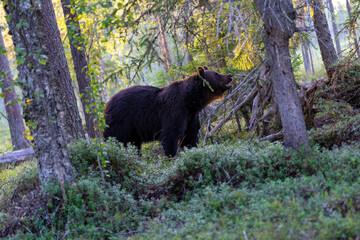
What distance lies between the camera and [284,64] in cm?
571

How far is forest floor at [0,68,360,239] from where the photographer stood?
3.85 meters

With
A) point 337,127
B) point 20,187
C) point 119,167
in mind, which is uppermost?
point 20,187

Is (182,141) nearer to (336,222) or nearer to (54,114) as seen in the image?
(54,114)

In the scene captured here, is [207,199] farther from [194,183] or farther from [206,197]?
[194,183]

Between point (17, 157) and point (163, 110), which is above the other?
point (163, 110)

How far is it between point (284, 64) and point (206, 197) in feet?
8.27

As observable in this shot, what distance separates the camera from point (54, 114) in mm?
5609

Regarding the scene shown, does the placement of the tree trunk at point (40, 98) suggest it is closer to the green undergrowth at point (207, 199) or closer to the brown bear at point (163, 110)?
the green undergrowth at point (207, 199)

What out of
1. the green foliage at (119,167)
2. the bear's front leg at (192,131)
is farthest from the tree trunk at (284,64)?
the bear's front leg at (192,131)

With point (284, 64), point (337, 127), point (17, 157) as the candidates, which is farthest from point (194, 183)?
point (17, 157)

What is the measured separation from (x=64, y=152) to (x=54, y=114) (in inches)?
25.3

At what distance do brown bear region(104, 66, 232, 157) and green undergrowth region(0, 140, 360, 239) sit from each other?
102 inches

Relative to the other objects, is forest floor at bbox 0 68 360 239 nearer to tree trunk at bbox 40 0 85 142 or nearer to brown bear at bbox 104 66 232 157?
tree trunk at bbox 40 0 85 142

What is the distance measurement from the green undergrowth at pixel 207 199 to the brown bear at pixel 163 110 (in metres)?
2.60
